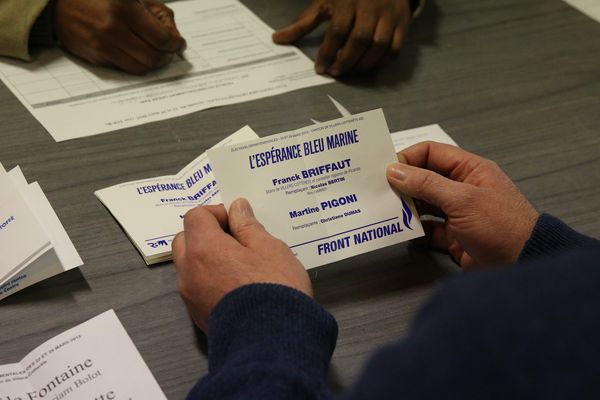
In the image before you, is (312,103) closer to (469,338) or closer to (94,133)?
(94,133)

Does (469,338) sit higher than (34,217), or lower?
higher

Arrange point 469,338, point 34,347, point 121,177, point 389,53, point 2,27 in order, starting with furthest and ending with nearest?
1. point 389,53
2. point 2,27
3. point 121,177
4. point 34,347
5. point 469,338

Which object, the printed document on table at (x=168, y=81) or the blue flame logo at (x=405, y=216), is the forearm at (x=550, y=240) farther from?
the printed document on table at (x=168, y=81)

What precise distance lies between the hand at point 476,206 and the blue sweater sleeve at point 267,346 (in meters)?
0.21

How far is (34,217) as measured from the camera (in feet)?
2.66

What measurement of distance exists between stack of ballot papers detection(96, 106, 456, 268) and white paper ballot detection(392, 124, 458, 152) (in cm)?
22

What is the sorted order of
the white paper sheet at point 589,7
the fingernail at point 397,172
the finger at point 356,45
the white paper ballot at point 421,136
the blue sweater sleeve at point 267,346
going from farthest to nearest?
1. the white paper sheet at point 589,7
2. the finger at point 356,45
3. the white paper ballot at point 421,136
4. the fingernail at point 397,172
5. the blue sweater sleeve at point 267,346

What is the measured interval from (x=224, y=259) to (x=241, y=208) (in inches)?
2.7

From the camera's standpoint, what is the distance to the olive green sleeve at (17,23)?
1.12 meters

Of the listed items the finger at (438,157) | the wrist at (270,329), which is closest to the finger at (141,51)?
the finger at (438,157)

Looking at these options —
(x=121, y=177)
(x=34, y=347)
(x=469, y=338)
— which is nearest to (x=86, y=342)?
(x=34, y=347)

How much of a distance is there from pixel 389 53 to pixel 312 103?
0.18 m

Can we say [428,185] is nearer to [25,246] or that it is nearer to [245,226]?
[245,226]

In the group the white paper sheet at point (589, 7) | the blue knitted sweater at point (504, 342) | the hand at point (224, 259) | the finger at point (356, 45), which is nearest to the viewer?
the blue knitted sweater at point (504, 342)
